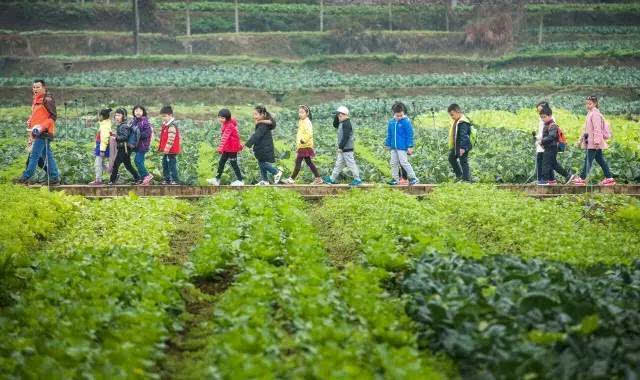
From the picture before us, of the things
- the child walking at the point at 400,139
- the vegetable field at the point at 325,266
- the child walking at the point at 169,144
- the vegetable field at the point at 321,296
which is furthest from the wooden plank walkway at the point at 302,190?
the vegetable field at the point at 321,296

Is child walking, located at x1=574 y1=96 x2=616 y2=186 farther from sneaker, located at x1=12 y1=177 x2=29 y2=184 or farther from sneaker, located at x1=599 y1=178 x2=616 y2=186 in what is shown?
sneaker, located at x1=12 y1=177 x2=29 y2=184

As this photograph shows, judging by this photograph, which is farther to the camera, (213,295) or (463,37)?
(463,37)

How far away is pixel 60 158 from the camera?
77.6ft

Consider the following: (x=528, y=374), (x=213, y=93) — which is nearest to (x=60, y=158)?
(x=528, y=374)

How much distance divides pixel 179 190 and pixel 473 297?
419 inches

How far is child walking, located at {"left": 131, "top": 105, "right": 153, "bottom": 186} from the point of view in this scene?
1994 centimetres

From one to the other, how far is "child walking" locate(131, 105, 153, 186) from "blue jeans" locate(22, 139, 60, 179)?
5.54 feet

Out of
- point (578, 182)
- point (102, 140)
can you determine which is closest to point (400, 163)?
point (578, 182)

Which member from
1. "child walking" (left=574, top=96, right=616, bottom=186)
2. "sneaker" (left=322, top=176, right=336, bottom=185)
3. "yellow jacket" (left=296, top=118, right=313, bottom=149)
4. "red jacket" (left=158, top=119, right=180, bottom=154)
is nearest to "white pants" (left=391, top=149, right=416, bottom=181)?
"sneaker" (left=322, top=176, right=336, bottom=185)

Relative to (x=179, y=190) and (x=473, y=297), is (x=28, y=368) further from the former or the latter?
(x=179, y=190)

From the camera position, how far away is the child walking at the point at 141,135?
19.9 m

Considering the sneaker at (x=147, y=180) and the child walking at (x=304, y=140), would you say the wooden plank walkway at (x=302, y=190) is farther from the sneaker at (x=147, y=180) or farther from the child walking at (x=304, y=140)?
the child walking at (x=304, y=140)

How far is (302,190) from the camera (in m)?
19.8

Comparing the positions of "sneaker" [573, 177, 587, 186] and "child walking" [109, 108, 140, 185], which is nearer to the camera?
"child walking" [109, 108, 140, 185]
